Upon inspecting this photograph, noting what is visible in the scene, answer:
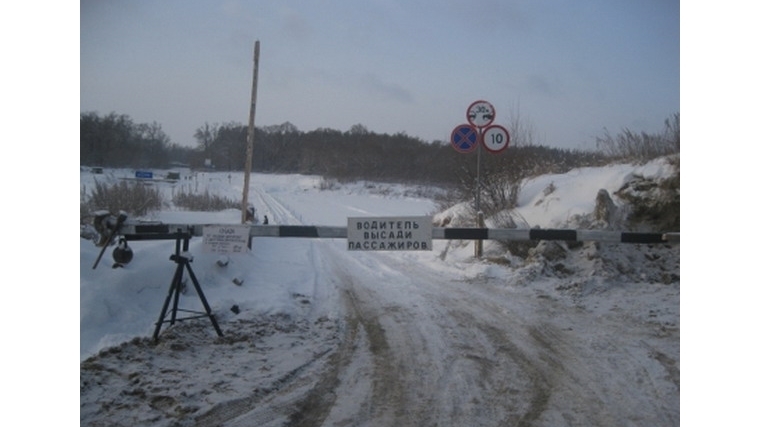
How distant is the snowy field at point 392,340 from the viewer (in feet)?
11.1

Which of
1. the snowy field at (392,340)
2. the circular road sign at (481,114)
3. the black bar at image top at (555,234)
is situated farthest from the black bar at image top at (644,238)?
the circular road sign at (481,114)

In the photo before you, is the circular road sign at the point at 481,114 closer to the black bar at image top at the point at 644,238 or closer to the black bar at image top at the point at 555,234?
the black bar at image top at the point at 555,234

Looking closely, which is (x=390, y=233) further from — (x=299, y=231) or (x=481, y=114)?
(x=481, y=114)

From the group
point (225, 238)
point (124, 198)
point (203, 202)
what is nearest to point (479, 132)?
point (225, 238)

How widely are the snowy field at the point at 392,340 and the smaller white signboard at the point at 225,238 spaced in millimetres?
785

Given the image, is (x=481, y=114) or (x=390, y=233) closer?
(x=390, y=233)

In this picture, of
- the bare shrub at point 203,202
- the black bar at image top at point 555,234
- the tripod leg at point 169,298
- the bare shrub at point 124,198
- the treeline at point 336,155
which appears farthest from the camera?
the bare shrub at point 203,202

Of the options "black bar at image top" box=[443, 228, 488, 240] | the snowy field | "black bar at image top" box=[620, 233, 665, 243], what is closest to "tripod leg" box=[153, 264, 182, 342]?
the snowy field

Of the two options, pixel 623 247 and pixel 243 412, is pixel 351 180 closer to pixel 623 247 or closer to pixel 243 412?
pixel 623 247

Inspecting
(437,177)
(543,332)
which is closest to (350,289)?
(543,332)

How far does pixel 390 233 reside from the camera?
447 cm

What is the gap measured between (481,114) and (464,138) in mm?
415

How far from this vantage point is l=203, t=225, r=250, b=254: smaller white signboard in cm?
476

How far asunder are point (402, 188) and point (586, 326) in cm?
728
